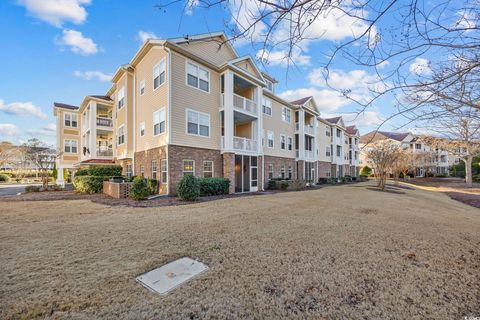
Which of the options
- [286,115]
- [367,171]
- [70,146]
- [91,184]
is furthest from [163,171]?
[367,171]

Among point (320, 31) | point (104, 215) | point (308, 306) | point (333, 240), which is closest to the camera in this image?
point (308, 306)

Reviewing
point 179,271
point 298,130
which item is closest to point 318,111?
point 298,130

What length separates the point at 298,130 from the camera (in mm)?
24938

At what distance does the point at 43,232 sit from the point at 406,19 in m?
9.05

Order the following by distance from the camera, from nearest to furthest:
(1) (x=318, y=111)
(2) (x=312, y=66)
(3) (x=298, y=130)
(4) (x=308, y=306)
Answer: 1. (4) (x=308, y=306)
2. (2) (x=312, y=66)
3. (3) (x=298, y=130)
4. (1) (x=318, y=111)

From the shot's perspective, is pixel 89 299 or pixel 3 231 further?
pixel 3 231

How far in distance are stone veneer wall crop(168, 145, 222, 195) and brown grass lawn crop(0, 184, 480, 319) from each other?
19.8 feet

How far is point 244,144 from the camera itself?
17031 mm

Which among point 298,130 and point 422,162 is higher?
point 298,130

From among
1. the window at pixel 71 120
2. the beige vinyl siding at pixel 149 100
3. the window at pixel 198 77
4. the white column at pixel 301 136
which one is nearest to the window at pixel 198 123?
the beige vinyl siding at pixel 149 100

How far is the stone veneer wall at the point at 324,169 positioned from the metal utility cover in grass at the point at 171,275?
28.7m

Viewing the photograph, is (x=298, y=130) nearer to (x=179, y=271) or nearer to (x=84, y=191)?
(x=84, y=191)

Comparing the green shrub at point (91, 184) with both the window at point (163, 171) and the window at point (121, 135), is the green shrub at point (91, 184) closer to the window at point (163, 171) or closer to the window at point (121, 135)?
the window at point (121, 135)

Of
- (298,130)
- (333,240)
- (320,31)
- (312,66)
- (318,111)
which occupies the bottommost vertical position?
(333,240)
